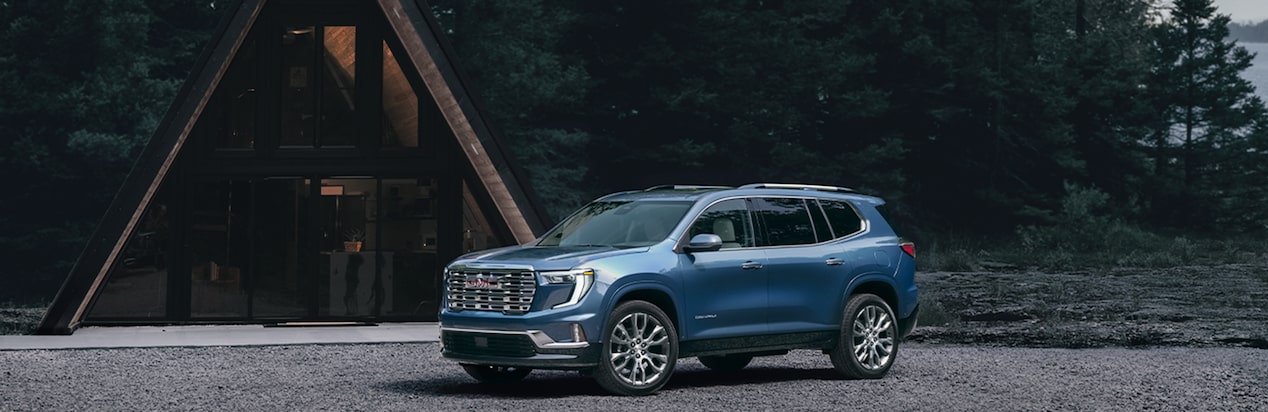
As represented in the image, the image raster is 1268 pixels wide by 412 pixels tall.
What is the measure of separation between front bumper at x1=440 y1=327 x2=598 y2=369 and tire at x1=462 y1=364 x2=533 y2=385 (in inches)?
28.4

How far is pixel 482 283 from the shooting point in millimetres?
13172

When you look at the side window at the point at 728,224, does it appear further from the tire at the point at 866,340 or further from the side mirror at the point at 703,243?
the tire at the point at 866,340

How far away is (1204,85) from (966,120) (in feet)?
36.9

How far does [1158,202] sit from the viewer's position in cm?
6119

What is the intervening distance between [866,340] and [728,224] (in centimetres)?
195

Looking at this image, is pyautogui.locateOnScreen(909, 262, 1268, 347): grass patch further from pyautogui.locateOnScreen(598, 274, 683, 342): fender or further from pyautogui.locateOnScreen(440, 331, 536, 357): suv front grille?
pyautogui.locateOnScreen(440, 331, 536, 357): suv front grille

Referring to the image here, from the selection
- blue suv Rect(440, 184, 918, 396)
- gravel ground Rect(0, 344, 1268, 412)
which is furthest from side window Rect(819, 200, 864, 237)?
gravel ground Rect(0, 344, 1268, 412)

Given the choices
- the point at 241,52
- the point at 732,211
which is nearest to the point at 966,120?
the point at 241,52

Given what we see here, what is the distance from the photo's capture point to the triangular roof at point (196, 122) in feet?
67.3

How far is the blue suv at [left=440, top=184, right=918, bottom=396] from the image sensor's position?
12.8m

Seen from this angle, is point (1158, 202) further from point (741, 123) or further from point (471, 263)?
point (471, 263)

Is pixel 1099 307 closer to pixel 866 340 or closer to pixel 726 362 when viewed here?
pixel 726 362

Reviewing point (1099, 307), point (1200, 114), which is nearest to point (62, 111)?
point (1099, 307)

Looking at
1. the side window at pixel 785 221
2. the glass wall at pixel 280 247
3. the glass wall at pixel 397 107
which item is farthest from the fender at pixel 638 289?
the glass wall at pixel 280 247
